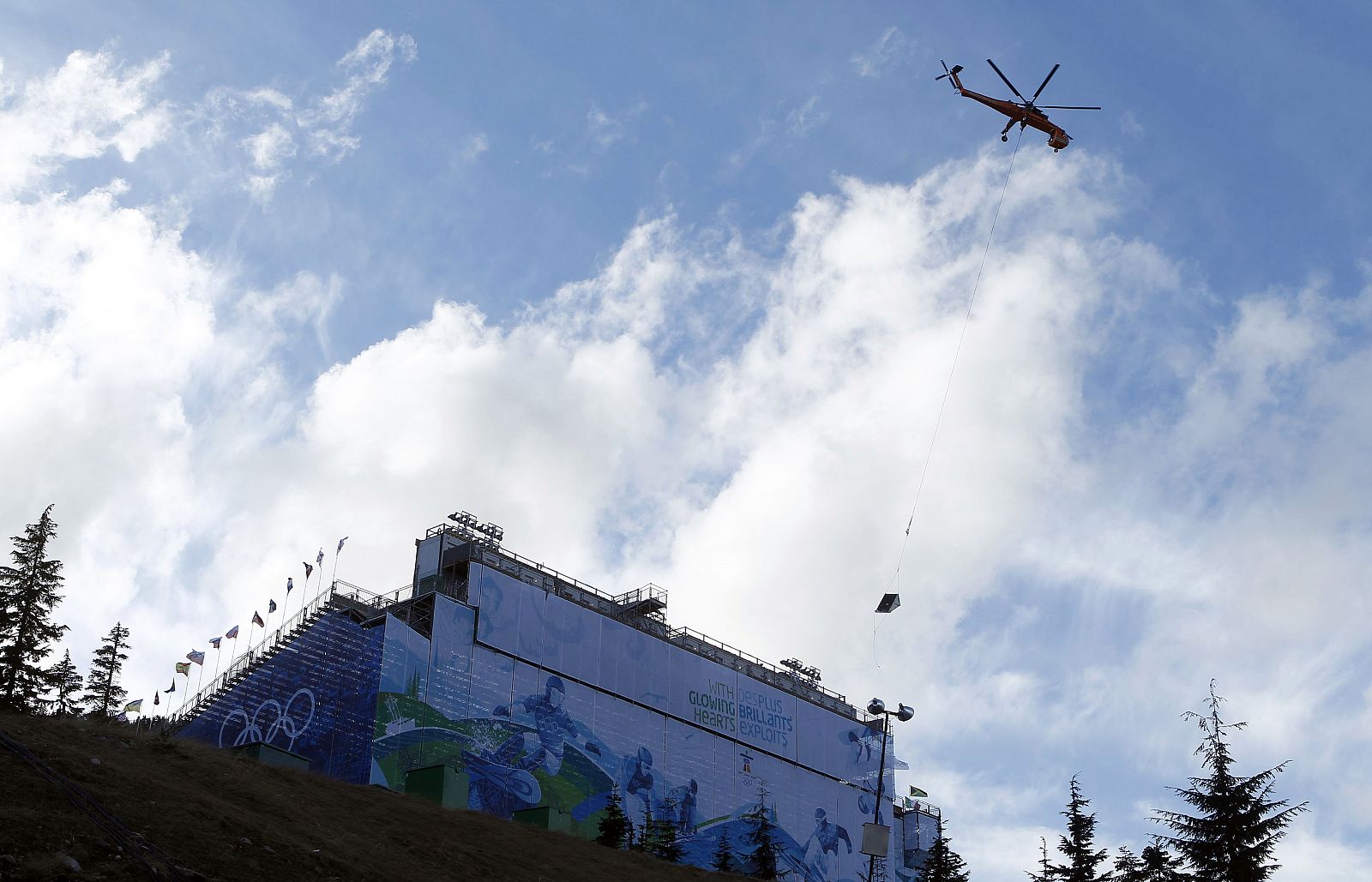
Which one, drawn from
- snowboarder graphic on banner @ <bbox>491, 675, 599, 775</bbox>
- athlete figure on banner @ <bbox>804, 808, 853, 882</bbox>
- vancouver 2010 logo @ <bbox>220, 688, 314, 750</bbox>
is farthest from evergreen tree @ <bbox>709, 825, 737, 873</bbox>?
vancouver 2010 logo @ <bbox>220, 688, 314, 750</bbox>

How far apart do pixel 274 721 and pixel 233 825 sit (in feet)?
128

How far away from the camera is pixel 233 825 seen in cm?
2973

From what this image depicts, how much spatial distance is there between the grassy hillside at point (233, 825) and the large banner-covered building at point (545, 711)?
1269 centimetres

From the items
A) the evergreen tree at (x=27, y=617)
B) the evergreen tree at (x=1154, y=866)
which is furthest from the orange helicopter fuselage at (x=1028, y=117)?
the evergreen tree at (x=27, y=617)

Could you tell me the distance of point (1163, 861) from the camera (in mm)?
48906

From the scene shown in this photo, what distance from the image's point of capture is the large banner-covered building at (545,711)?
65062 mm

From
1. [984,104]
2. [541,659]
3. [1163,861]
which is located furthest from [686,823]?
[984,104]

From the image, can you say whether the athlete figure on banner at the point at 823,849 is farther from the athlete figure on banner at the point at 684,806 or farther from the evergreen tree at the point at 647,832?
the evergreen tree at the point at 647,832

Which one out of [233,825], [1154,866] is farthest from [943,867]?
[233,825]

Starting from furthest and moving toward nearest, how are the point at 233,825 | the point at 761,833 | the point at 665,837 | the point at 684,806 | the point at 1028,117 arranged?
the point at 684,806
the point at 761,833
the point at 665,837
the point at 1028,117
the point at 233,825

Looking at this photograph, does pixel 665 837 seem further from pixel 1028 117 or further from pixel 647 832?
pixel 1028 117

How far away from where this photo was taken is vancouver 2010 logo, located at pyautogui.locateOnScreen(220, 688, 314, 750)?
2589 inches

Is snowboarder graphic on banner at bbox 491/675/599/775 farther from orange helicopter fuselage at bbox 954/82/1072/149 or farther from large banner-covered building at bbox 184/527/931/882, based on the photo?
orange helicopter fuselage at bbox 954/82/1072/149

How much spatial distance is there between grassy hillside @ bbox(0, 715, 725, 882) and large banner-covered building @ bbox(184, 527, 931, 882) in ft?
41.6
